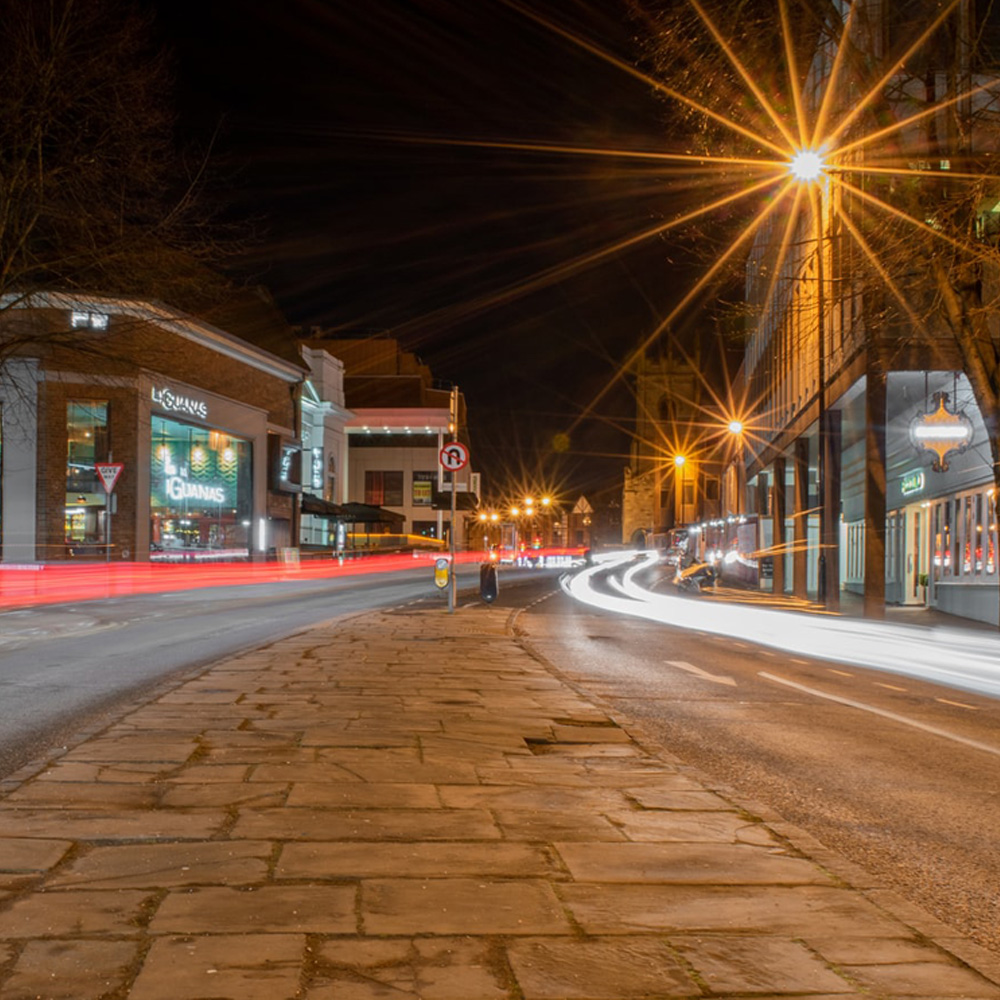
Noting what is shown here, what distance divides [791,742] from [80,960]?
662cm

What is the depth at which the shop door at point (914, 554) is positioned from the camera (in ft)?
120

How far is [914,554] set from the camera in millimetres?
38375

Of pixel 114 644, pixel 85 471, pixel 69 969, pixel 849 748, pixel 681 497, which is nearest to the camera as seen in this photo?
pixel 69 969

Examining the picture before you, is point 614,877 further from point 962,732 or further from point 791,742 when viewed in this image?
point 962,732

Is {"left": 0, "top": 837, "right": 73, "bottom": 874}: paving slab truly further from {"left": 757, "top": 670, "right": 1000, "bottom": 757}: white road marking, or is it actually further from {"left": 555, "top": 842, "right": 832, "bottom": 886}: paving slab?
{"left": 757, "top": 670, "right": 1000, "bottom": 757}: white road marking

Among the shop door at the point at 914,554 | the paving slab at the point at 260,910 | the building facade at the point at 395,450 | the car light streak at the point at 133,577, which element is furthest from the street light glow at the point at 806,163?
the building facade at the point at 395,450

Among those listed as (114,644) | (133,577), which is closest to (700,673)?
(114,644)

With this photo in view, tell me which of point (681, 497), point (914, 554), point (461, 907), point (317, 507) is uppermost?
point (681, 497)

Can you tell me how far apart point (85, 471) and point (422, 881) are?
142 feet

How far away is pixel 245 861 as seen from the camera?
4730 mm

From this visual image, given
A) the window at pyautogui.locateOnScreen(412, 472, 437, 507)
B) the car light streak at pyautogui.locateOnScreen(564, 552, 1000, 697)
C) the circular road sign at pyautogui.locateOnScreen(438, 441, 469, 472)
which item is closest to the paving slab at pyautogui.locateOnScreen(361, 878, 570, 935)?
the car light streak at pyautogui.locateOnScreen(564, 552, 1000, 697)

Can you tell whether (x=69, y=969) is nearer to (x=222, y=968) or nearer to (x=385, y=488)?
(x=222, y=968)

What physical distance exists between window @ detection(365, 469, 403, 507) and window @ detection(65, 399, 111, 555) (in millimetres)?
47547

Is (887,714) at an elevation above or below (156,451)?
below
